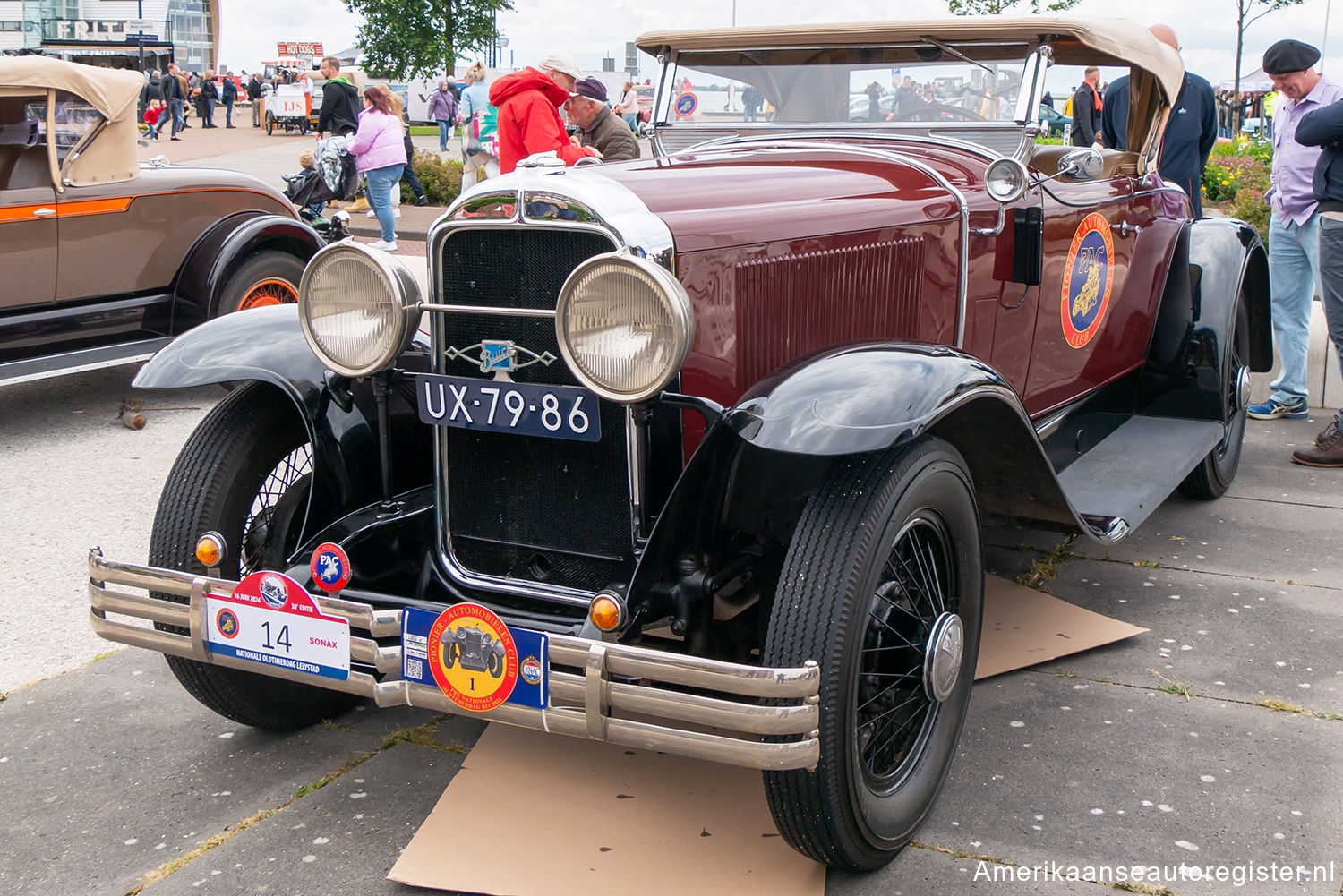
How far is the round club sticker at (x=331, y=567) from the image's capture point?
239 centimetres

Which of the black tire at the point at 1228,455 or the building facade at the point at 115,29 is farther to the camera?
the building facade at the point at 115,29

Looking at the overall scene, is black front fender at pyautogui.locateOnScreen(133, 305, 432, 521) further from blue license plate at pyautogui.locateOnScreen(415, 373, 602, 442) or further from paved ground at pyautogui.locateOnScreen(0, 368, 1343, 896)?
paved ground at pyautogui.locateOnScreen(0, 368, 1343, 896)

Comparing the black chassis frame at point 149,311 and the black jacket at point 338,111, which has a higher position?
the black jacket at point 338,111

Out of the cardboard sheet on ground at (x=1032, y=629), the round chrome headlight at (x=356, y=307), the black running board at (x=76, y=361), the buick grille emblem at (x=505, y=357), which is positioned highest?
the round chrome headlight at (x=356, y=307)

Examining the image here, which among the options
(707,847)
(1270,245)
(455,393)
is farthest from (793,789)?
(1270,245)

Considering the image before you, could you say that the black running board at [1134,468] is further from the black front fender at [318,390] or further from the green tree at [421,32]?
the green tree at [421,32]

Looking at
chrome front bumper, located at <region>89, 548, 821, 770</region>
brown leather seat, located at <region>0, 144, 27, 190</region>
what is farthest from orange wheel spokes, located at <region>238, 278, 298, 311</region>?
chrome front bumper, located at <region>89, 548, 821, 770</region>

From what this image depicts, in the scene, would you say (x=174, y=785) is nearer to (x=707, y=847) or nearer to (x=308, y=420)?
(x=308, y=420)

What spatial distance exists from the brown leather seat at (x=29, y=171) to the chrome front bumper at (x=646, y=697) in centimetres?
455

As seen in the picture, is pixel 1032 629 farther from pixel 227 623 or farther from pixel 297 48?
pixel 297 48

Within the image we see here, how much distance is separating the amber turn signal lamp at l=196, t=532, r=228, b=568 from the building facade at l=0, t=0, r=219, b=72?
30.6 meters

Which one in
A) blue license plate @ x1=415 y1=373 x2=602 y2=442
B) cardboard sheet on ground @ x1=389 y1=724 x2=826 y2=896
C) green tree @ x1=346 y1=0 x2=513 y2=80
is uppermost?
green tree @ x1=346 y1=0 x2=513 y2=80

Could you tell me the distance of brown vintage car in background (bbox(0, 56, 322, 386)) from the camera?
5438mm

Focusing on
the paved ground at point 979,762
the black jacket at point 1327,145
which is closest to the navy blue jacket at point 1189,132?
the black jacket at point 1327,145
